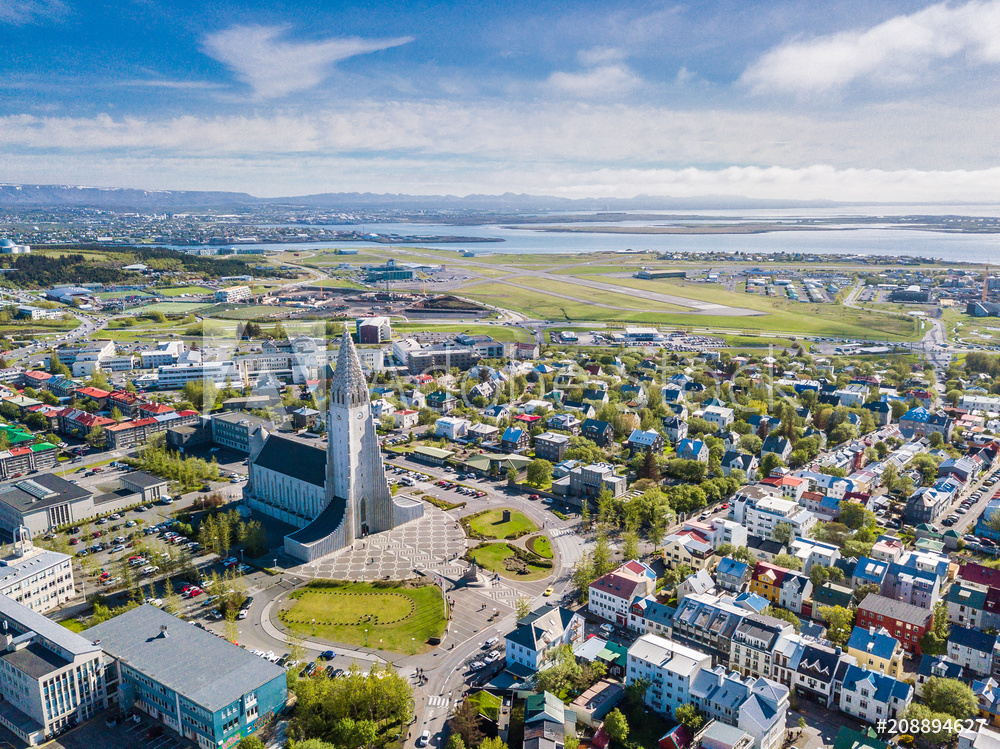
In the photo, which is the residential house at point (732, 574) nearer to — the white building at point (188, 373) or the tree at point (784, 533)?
the tree at point (784, 533)

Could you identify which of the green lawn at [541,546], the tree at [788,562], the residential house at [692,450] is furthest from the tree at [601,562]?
the residential house at [692,450]

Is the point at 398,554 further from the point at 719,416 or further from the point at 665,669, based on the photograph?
the point at 719,416

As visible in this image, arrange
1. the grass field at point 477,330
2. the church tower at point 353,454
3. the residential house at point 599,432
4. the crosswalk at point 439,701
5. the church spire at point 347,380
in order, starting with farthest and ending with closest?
the grass field at point 477,330 → the residential house at point 599,432 → the church tower at point 353,454 → the church spire at point 347,380 → the crosswalk at point 439,701

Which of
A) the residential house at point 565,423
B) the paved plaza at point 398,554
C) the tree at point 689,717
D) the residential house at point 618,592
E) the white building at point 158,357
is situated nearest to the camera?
the tree at point 689,717

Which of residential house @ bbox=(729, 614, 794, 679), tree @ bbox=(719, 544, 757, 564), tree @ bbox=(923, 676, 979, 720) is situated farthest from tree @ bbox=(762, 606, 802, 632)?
tree @ bbox=(923, 676, 979, 720)

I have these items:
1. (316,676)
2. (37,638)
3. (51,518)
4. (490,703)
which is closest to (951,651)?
(490,703)

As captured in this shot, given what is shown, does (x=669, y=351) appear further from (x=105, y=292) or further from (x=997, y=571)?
(x=105, y=292)

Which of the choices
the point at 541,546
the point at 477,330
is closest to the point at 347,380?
the point at 541,546

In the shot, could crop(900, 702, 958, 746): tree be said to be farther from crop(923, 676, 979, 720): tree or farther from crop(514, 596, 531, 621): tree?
crop(514, 596, 531, 621): tree
